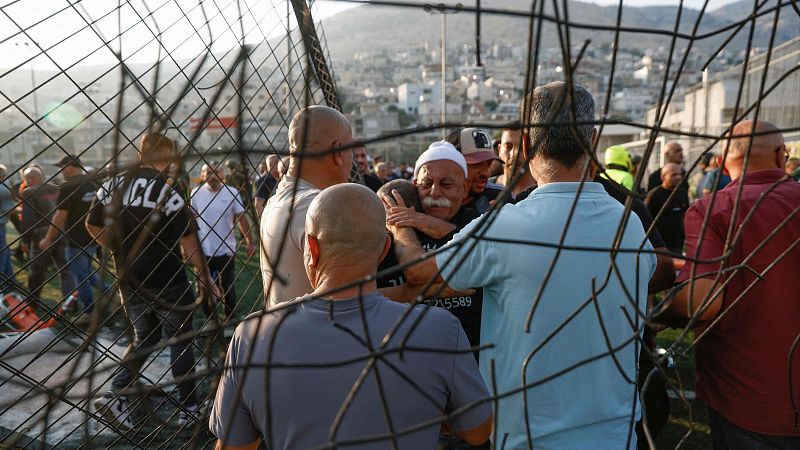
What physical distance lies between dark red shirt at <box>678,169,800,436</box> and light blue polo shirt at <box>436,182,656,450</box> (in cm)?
59

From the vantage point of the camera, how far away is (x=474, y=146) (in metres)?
3.20

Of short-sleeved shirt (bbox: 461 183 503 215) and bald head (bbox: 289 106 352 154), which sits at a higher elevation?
bald head (bbox: 289 106 352 154)

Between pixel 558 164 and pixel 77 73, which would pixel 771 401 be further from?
pixel 77 73

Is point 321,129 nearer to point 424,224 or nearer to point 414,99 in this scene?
point 424,224

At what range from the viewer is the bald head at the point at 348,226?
4.46 feet

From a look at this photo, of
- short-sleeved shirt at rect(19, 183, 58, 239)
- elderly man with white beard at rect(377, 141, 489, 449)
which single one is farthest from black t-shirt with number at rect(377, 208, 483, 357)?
short-sleeved shirt at rect(19, 183, 58, 239)

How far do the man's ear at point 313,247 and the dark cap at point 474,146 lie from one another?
1815 mm

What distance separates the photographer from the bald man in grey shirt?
1.30 m

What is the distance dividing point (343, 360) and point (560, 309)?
532 millimetres

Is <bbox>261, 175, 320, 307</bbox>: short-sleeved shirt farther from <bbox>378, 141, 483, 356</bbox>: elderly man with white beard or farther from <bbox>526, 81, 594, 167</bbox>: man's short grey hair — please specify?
<bbox>526, 81, 594, 167</bbox>: man's short grey hair

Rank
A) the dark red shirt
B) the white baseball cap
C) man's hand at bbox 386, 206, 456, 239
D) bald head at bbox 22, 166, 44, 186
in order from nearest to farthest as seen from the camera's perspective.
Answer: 1. the dark red shirt
2. man's hand at bbox 386, 206, 456, 239
3. the white baseball cap
4. bald head at bbox 22, 166, 44, 186

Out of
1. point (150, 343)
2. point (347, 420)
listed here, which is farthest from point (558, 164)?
point (150, 343)

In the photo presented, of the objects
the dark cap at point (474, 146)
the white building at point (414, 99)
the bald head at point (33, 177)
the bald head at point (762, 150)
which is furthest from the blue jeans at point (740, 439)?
the white building at point (414, 99)

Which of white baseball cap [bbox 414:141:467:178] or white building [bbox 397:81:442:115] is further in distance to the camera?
white building [bbox 397:81:442:115]
